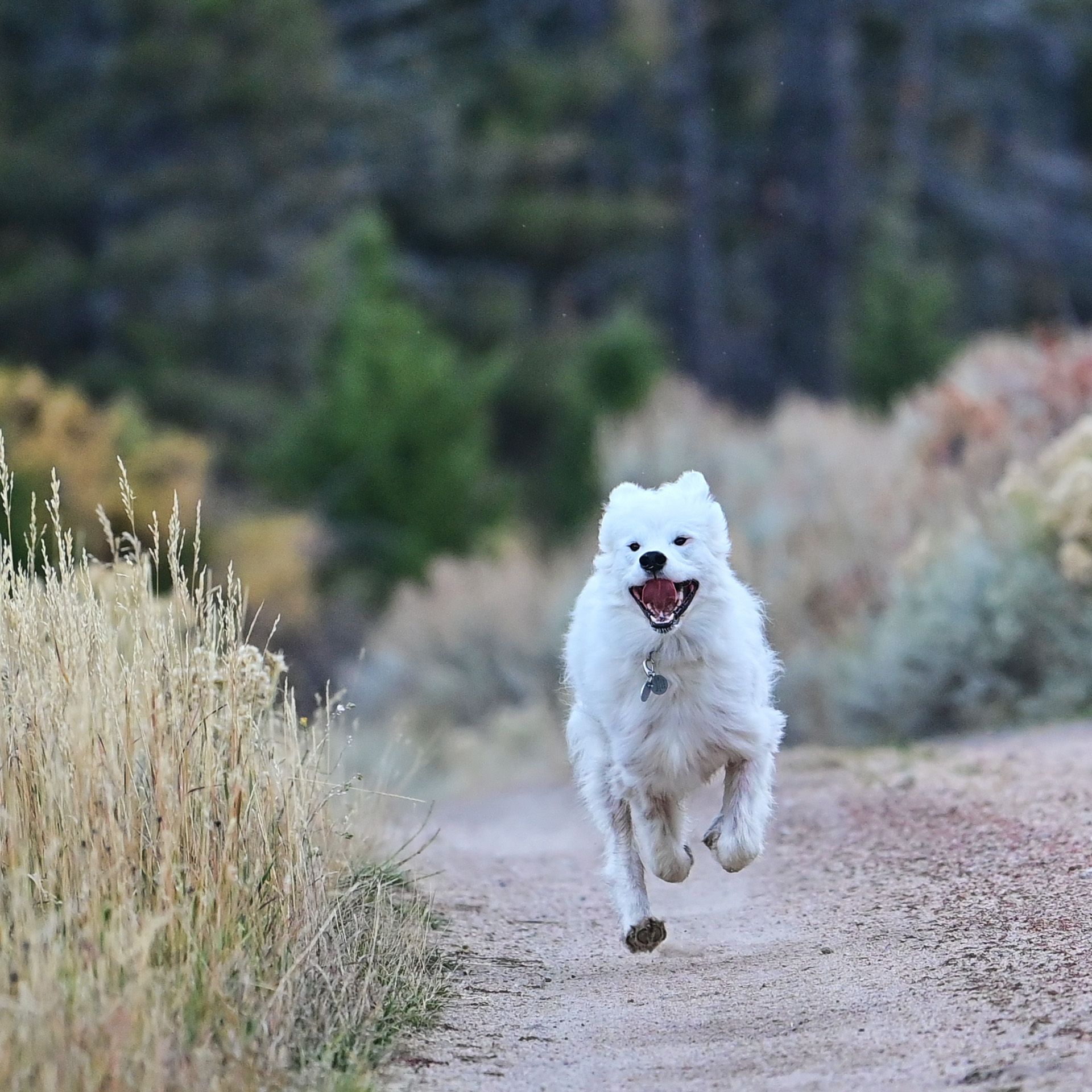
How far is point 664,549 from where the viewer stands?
6.70 metres

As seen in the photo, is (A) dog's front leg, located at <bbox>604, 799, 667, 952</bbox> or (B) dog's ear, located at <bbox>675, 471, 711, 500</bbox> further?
(B) dog's ear, located at <bbox>675, 471, 711, 500</bbox>

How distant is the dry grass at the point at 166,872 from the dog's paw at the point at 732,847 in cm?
→ 105

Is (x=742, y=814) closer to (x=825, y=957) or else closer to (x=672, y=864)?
(x=672, y=864)

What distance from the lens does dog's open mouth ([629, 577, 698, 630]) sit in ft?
22.1

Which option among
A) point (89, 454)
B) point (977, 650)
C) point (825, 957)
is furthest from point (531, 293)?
point (825, 957)

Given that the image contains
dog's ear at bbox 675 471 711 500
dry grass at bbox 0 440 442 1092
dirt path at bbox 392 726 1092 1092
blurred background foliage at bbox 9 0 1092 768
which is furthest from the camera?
blurred background foliage at bbox 9 0 1092 768

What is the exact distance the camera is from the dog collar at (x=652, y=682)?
6852mm

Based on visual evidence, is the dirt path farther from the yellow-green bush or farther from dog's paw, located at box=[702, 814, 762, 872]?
the yellow-green bush

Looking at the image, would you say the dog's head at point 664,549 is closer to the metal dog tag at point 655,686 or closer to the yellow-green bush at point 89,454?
the metal dog tag at point 655,686

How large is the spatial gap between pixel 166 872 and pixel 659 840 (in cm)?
201

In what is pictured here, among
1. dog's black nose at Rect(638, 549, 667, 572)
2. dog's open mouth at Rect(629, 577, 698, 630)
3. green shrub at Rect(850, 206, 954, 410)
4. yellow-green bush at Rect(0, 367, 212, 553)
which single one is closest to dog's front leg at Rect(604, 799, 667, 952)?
dog's open mouth at Rect(629, 577, 698, 630)

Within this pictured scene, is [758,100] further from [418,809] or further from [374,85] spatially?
[418,809]

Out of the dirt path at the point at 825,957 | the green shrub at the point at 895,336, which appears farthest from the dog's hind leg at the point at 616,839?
the green shrub at the point at 895,336

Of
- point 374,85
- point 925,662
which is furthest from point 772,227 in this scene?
point 925,662
